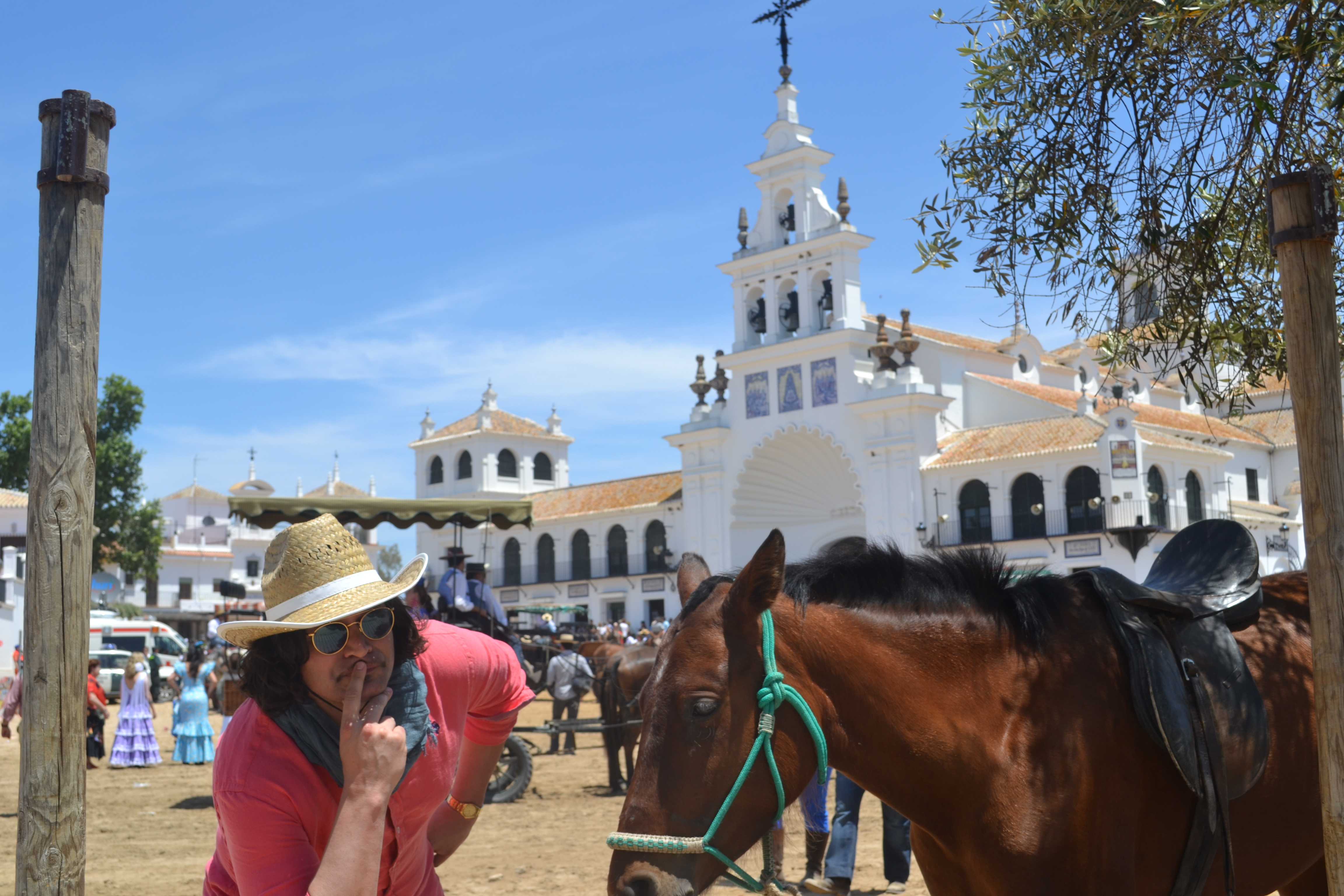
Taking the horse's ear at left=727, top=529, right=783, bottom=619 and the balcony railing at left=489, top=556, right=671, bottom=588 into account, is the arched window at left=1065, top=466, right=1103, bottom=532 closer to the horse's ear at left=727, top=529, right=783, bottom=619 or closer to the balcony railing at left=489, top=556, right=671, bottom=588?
the balcony railing at left=489, top=556, right=671, bottom=588

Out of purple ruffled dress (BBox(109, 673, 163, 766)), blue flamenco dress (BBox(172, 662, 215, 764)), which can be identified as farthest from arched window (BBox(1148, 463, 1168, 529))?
purple ruffled dress (BBox(109, 673, 163, 766))

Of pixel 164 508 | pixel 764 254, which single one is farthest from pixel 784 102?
pixel 164 508

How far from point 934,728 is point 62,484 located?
2.00 m

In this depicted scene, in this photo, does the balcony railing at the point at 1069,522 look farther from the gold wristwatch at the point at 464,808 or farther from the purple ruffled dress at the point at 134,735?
the gold wristwatch at the point at 464,808

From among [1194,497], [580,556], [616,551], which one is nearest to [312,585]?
[1194,497]

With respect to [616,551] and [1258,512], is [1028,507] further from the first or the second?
[616,551]

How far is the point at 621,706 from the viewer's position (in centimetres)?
1257

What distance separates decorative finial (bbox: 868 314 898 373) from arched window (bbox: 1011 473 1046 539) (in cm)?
562

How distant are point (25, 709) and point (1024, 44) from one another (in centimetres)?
425

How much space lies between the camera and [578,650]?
1897 cm

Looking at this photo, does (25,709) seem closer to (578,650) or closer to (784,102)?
(578,650)

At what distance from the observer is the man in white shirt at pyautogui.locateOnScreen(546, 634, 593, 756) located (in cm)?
1582

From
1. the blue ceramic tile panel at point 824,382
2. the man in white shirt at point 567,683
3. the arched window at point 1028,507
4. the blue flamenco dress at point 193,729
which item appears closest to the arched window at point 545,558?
the blue ceramic tile panel at point 824,382

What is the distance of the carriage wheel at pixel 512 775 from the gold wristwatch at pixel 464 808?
8.83 m
